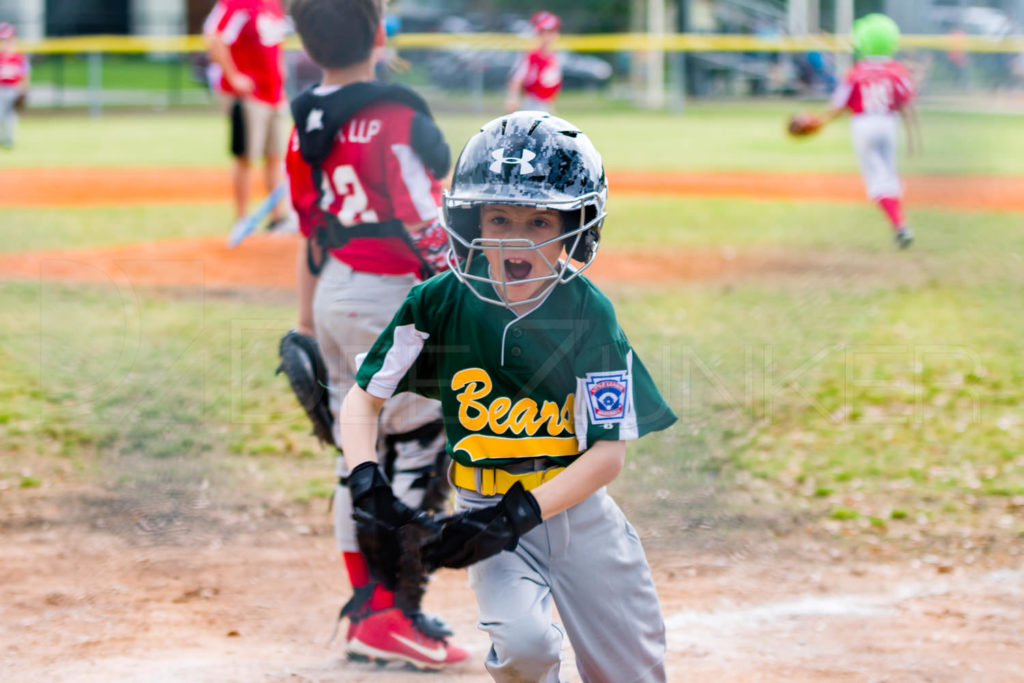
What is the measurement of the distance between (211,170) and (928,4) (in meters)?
13.1

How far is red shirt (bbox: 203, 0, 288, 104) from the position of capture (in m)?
8.49

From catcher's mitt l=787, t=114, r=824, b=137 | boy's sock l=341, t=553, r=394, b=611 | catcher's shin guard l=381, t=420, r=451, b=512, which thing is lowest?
boy's sock l=341, t=553, r=394, b=611

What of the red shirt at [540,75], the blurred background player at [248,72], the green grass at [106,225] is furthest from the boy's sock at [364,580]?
the red shirt at [540,75]

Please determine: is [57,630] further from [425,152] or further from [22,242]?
[22,242]

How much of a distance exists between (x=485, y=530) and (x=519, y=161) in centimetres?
69

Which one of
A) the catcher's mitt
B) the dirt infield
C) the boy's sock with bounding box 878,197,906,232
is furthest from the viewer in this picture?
the catcher's mitt

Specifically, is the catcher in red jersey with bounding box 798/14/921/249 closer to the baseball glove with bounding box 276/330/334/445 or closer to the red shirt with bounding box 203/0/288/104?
the red shirt with bounding box 203/0/288/104

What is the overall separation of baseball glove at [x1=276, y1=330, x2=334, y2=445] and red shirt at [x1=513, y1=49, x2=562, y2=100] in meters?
12.3

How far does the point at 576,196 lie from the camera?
87.4 inches

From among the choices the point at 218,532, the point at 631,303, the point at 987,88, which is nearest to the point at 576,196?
the point at 218,532

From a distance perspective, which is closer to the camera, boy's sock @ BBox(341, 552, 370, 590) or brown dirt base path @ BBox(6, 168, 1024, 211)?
boy's sock @ BBox(341, 552, 370, 590)

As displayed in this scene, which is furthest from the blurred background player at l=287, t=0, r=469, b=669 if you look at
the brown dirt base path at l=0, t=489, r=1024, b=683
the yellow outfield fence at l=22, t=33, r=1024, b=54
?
the yellow outfield fence at l=22, t=33, r=1024, b=54

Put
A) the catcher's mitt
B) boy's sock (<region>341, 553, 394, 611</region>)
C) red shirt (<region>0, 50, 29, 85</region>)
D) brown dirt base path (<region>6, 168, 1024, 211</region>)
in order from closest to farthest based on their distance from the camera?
boy's sock (<region>341, 553, 394, 611</region>) < the catcher's mitt < brown dirt base path (<region>6, 168, 1024, 211</region>) < red shirt (<region>0, 50, 29, 85</region>)

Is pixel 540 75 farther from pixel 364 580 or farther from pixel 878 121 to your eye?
pixel 364 580
